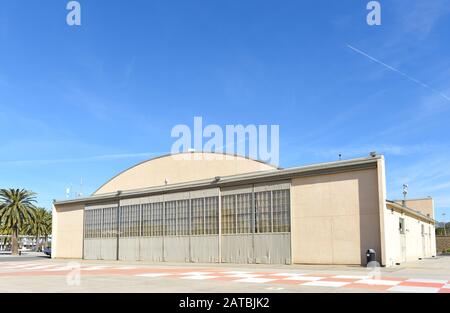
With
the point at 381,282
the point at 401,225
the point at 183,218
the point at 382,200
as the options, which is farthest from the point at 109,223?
the point at 381,282

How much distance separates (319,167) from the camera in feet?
99.2

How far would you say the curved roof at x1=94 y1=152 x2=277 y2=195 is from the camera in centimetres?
3741

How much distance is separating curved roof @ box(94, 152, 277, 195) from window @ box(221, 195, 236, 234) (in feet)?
9.22

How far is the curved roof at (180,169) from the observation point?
37406 millimetres

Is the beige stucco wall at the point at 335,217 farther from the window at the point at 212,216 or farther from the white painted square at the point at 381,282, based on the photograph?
the white painted square at the point at 381,282

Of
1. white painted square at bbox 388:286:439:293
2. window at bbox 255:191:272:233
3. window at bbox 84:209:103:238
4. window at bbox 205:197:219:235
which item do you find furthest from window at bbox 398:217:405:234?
window at bbox 84:209:103:238

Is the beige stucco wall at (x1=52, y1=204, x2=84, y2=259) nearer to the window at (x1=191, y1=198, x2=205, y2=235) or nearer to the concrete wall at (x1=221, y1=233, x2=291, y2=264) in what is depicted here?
the window at (x1=191, y1=198, x2=205, y2=235)

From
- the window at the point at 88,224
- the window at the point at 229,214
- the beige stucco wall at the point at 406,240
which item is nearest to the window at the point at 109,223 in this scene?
the window at the point at 88,224

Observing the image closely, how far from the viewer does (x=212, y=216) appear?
3603cm

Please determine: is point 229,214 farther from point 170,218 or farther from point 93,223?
point 93,223

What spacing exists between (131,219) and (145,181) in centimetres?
374

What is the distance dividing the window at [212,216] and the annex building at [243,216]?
78mm

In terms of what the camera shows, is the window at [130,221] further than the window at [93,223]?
No
